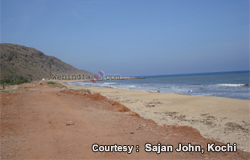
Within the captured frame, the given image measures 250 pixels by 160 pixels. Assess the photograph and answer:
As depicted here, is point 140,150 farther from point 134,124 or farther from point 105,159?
point 134,124

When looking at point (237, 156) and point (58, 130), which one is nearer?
point (237, 156)

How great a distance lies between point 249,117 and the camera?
9.49m

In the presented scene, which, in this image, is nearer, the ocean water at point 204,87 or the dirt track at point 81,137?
the dirt track at point 81,137

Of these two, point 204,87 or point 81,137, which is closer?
point 81,137

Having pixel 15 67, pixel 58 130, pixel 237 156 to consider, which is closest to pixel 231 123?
pixel 237 156

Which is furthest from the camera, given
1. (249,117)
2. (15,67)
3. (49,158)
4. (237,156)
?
(15,67)

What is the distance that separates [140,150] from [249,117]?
27.0ft

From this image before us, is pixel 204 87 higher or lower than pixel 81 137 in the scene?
lower

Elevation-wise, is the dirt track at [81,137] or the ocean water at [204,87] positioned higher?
the dirt track at [81,137]

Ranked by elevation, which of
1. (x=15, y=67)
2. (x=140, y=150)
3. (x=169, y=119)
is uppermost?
(x=15, y=67)

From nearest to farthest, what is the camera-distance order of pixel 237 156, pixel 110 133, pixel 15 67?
pixel 237 156 < pixel 110 133 < pixel 15 67

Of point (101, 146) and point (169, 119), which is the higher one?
point (101, 146)

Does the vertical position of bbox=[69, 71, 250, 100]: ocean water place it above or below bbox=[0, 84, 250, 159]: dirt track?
below

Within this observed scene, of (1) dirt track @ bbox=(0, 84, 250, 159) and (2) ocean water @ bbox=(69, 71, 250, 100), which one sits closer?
(1) dirt track @ bbox=(0, 84, 250, 159)
